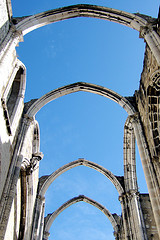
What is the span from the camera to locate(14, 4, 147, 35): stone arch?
7.95 meters

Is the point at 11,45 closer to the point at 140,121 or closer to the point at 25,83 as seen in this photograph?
the point at 25,83

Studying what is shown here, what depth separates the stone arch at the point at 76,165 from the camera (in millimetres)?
11336

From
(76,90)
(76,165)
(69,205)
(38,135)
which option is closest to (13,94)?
(38,135)

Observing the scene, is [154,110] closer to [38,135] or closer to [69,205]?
[38,135]

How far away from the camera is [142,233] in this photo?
8.45 m

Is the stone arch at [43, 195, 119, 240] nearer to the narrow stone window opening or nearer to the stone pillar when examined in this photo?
the stone pillar

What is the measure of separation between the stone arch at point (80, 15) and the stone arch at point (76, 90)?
9.27 feet

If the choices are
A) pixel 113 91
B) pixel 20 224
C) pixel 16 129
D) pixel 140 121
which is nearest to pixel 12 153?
pixel 16 129

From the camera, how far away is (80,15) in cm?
916

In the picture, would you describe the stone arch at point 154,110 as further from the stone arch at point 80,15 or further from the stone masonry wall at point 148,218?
the stone masonry wall at point 148,218

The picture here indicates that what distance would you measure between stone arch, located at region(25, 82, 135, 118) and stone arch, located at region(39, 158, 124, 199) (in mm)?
3989

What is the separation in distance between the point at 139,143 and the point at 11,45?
4.77 m

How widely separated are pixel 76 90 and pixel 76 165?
4993mm

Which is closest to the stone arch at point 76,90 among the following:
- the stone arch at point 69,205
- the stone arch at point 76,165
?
the stone arch at point 76,165
